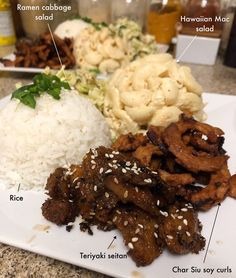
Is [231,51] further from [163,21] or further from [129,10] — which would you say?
[129,10]

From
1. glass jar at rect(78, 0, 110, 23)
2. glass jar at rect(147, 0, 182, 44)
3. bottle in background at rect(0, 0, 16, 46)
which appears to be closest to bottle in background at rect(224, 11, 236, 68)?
glass jar at rect(147, 0, 182, 44)

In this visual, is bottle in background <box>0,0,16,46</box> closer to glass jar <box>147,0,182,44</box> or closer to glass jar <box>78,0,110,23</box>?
glass jar <box>78,0,110,23</box>

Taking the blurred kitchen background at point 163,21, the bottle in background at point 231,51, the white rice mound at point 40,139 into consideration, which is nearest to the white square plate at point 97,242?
the white rice mound at point 40,139

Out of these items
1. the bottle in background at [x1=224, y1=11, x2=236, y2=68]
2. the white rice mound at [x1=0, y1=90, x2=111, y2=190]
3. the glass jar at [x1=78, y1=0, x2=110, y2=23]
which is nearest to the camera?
the white rice mound at [x1=0, y1=90, x2=111, y2=190]

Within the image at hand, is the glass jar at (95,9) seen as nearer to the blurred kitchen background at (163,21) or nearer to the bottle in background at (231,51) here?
the blurred kitchen background at (163,21)

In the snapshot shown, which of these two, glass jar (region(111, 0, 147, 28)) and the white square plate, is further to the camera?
glass jar (region(111, 0, 147, 28))

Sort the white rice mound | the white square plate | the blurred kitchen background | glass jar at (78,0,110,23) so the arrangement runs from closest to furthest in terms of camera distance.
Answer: the white square plate → the white rice mound → the blurred kitchen background → glass jar at (78,0,110,23)

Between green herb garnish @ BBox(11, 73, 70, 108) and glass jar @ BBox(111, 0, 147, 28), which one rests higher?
green herb garnish @ BBox(11, 73, 70, 108)
